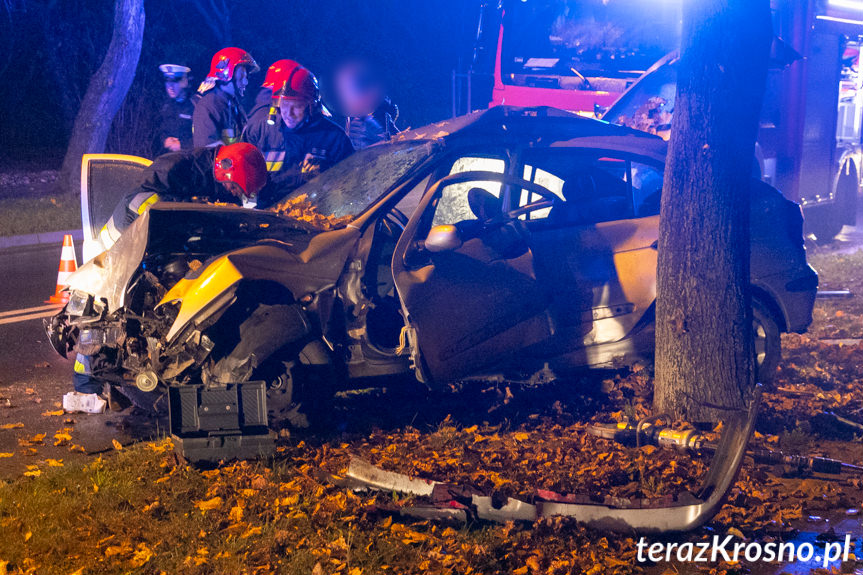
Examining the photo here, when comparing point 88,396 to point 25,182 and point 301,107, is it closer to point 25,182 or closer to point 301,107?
point 301,107

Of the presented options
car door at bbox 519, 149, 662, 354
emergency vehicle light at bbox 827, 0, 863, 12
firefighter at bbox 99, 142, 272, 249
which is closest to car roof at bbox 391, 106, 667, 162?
car door at bbox 519, 149, 662, 354

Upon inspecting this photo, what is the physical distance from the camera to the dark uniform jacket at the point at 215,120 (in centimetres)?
796

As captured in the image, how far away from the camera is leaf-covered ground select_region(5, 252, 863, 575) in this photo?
12.2 ft

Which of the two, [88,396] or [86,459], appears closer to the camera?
[86,459]

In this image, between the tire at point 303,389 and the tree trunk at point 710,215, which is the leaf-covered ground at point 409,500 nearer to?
the tire at point 303,389

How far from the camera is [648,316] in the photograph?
582cm

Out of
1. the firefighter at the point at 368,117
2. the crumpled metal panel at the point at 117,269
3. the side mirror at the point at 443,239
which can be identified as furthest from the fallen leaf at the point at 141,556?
the firefighter at the point at 368,117

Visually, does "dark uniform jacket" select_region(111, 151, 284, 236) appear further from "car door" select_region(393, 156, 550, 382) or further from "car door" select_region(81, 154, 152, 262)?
"car door" select_region(393, 156, 550, 382)

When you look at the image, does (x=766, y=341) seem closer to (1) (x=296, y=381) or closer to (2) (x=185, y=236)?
(1) (x=296, y=381)

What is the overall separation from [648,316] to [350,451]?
223 centimetres

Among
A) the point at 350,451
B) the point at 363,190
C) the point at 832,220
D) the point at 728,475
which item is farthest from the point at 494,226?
the point at 832,220

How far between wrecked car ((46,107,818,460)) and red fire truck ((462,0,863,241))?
194 inches

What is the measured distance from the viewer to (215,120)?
26.3 feet

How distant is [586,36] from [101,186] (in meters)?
8.41
